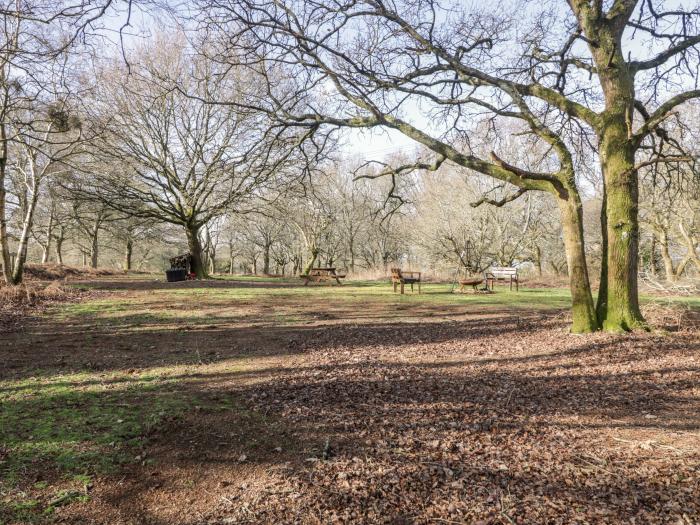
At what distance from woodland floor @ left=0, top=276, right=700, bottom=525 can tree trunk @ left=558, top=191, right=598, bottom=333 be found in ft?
1.45

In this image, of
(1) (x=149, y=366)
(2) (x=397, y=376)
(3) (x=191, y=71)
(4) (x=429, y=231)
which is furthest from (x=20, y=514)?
(4) (x=429, y=231)

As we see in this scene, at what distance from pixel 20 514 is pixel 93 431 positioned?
1105mm

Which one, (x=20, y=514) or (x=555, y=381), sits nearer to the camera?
(x=20, y=514)

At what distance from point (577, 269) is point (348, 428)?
5.68m

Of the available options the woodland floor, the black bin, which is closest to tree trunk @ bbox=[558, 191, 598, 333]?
the woodland floor

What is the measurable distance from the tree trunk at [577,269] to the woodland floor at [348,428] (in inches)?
17.4

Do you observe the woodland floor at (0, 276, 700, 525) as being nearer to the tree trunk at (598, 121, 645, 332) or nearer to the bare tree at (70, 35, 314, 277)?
the tree trunk at (598, 121, 645, 332)

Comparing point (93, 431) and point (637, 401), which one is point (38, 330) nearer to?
point (93, 431)

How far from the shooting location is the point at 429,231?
27375mm

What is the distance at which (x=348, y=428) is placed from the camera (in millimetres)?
3672

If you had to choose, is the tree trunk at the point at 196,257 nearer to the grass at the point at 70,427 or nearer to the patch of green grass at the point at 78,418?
the grass at the point at 70,427

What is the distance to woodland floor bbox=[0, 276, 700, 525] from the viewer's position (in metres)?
2.57

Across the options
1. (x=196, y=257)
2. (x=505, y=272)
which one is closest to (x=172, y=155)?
(x=196, y=257)

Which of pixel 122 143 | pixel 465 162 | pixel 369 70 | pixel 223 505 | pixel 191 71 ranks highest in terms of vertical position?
pixel 191 71
